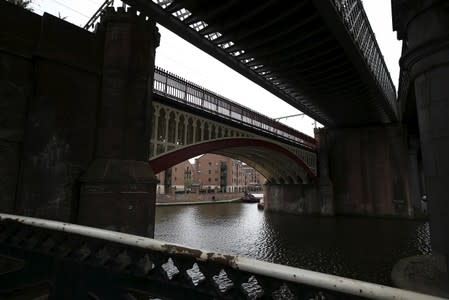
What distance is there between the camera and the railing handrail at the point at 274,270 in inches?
57.2

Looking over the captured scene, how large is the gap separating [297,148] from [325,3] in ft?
68.8

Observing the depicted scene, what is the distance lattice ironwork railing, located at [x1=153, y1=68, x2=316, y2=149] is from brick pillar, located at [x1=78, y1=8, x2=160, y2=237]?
157 inches

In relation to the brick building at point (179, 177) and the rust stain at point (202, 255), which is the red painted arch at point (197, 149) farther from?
the brick building at point (179, 177)

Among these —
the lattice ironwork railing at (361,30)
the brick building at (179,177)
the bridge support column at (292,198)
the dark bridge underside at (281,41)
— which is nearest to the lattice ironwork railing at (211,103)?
the dark bridge underside at (281,41)

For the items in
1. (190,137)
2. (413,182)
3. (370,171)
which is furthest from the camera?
(370,171)

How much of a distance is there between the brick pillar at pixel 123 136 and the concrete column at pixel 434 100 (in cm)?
741

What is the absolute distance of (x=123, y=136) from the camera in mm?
7438

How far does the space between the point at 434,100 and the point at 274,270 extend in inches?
289

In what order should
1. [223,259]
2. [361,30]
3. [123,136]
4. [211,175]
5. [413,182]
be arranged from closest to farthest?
[223,259] → [123,136] → [361,30] → [413,182] → [211,175]

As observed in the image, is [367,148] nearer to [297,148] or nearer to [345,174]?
[345,174]

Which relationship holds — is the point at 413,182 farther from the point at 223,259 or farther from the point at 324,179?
the point at 223,259

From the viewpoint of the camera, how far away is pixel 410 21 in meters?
7.77

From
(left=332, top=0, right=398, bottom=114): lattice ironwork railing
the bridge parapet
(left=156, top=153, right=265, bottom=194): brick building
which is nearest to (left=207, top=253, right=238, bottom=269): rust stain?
the bridge parapet

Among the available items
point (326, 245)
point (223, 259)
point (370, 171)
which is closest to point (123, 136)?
point (223, 259)
